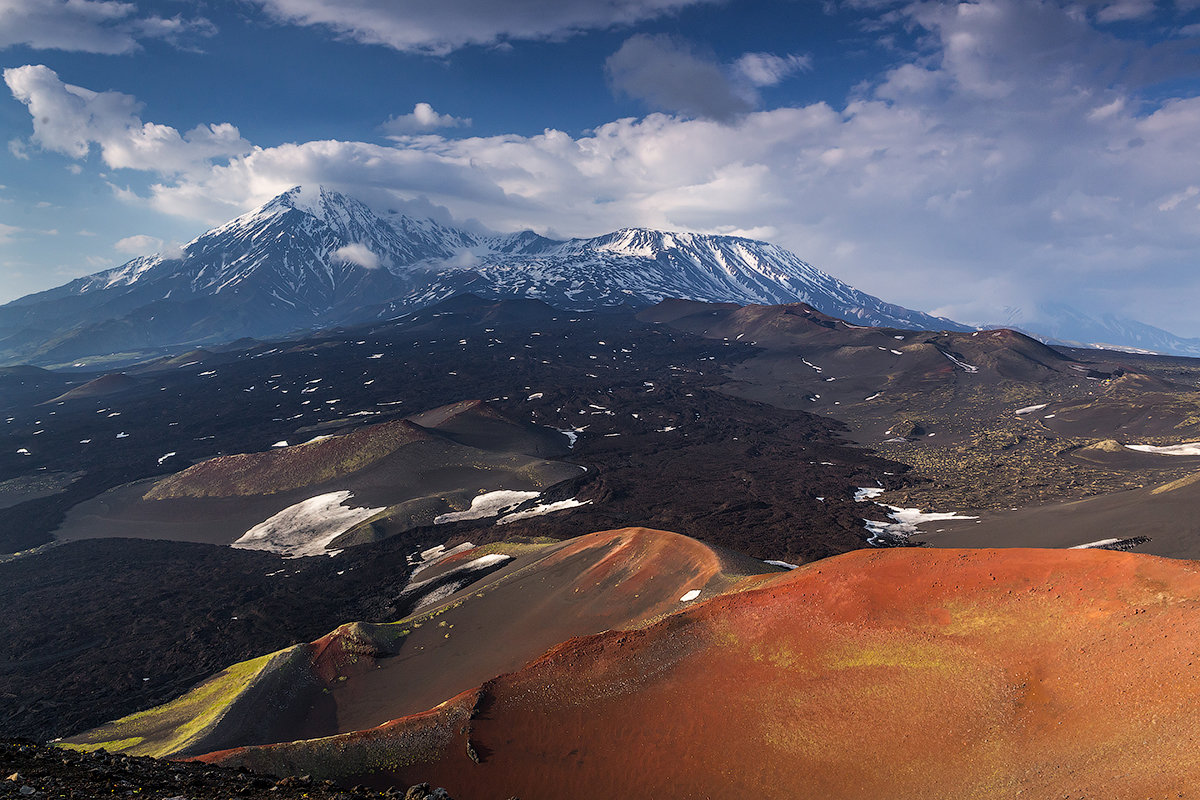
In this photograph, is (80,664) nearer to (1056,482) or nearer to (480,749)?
(480,749)

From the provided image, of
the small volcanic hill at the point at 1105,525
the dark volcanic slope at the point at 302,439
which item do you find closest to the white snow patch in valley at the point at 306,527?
the dark volcanic slope at the point at 302,439

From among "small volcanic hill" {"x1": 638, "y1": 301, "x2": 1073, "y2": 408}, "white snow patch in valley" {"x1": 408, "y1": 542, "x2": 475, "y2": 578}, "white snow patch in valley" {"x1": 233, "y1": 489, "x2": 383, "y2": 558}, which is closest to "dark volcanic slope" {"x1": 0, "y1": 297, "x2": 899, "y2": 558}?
"white snow patch in valley" {"x1": 408, "y1": 542, "x2": 475, "y2": 578}

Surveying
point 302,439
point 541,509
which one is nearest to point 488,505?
point 541,509

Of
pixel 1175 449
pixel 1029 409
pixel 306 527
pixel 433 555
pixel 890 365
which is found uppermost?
pixel 890 365

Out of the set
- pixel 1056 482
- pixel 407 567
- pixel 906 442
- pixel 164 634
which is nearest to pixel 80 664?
pixel 164 634

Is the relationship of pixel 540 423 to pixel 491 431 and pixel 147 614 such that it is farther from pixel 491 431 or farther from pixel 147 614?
pixel 147 614

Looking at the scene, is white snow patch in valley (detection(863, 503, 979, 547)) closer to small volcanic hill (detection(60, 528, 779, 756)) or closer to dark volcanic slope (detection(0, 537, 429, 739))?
small volcanic hill (detection(60, 528, 779, 756))
